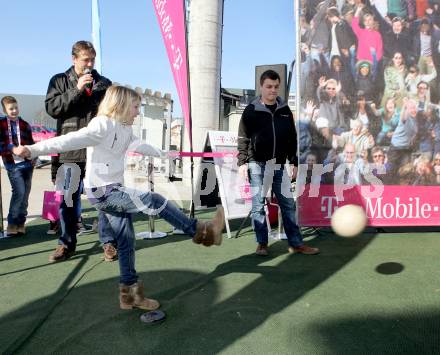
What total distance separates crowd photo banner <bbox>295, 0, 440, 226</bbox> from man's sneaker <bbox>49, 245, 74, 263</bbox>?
2691mm

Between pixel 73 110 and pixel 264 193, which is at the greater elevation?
pixel 73 110

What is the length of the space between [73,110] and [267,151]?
2.02 meters

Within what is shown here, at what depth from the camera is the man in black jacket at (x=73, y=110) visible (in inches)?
145

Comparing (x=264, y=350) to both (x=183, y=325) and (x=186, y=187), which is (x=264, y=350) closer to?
(x=183, y=325)

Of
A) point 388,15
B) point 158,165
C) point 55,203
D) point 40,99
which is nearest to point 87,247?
point 55,203

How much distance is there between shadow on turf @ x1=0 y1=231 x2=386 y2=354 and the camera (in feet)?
7.57

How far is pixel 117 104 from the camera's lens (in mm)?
2703

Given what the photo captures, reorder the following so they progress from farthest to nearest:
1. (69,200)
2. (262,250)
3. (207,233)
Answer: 1. (262,250)
2. (69,200)
3. (207,233)

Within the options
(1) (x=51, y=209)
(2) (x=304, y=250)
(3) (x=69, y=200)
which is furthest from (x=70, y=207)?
(2) (x=304, y=250)

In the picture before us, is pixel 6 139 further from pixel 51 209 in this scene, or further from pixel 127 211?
pixel 127 211

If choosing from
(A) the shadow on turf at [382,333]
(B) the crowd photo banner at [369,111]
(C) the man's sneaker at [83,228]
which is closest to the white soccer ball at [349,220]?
(B) the crowd photo banner at [369,111]

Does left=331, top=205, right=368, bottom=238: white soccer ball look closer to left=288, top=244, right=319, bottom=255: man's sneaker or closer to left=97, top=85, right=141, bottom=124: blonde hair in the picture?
left=288, top=244, right=319, bottom=255: man's sneaker

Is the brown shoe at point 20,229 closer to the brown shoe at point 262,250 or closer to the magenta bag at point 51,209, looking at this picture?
the magenta bag at point 51,209

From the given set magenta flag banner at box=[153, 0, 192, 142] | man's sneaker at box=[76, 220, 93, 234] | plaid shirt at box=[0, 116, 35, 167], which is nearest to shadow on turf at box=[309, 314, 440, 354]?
magenta flag banner at box=[153, 0, 192, 142]
